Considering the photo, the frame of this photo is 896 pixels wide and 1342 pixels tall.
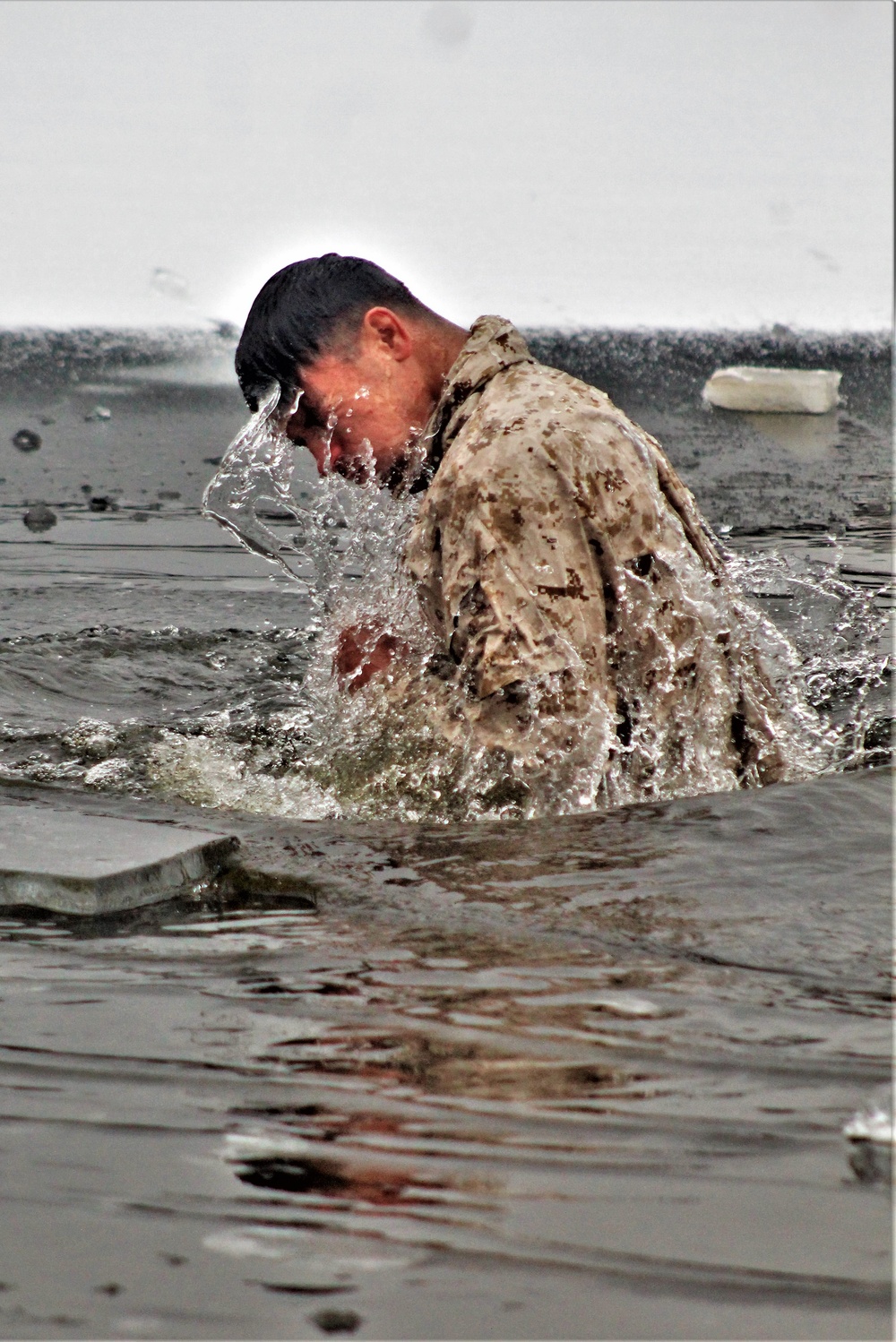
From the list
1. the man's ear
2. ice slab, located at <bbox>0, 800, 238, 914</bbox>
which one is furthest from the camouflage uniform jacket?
ice slab, located at <bbox>0, 800, 238, 914</bbox>

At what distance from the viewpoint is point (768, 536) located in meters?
6.97

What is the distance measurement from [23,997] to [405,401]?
1.73 metres

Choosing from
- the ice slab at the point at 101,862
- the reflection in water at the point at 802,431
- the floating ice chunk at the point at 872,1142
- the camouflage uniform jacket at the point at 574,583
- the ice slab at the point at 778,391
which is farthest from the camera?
the ice slab at the point at 778,391

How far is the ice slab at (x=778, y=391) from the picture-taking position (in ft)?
37.8

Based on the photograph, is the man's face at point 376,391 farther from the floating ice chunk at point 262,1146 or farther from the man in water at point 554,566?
the floating ice chunk at point 262,1146

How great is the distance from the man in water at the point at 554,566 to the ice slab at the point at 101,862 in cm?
60

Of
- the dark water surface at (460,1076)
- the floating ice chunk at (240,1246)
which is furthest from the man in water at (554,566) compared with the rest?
the floating ice chunk at (240,1246)

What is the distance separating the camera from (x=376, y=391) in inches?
133

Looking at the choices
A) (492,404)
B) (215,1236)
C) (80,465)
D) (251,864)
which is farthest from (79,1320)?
(80,465)

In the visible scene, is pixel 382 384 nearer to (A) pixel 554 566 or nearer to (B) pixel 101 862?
(A) pixel 554 566

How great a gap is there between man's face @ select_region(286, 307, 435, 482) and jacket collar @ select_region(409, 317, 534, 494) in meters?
0.08

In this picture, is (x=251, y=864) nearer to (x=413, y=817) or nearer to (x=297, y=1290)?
(x=413, y=817)

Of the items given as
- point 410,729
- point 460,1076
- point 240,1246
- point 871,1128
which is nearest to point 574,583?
point 410,729

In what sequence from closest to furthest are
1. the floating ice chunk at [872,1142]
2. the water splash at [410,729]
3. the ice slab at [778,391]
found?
the floating ice chunk at [872,1142], the water splash at [410,729], the ice slab at [778,391]
